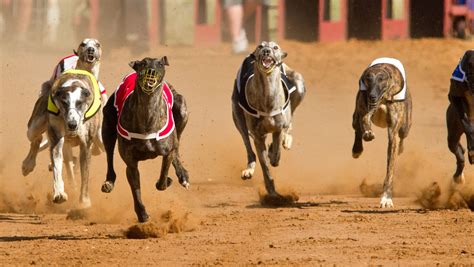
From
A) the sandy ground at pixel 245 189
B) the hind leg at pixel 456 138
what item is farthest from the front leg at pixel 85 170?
the hind leg at pixel 456 138

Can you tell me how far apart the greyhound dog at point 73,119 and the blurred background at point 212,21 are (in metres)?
12.3

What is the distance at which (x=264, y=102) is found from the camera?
13664mm

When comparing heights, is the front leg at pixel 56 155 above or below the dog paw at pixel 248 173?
above

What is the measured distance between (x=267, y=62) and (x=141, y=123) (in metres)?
2.46

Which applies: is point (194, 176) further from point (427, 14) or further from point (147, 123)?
point (427, 14)

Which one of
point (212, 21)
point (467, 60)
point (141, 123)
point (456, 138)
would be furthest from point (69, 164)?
point (212, 21)

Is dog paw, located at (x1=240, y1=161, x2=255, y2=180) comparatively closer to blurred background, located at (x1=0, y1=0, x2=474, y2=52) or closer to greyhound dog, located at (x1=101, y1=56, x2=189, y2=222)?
greyhound dog, located at (x1=101, y1=56, x2=189, y2=222)

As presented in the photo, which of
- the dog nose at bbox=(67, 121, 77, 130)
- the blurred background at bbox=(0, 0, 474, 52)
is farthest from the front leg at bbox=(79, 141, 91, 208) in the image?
the blurred background at bbox=(0, 0, 474, 52)

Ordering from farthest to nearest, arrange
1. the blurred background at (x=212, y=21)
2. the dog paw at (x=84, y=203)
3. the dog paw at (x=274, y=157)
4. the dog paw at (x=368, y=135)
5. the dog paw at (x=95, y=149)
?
the blurred background at (x=212, y=21)
the dog paw at (x=274, y=157)
the dog paw at (x=95, y=149)
the dog paw at (x=368, y=135)
the dog paw at (x=84, y=203)

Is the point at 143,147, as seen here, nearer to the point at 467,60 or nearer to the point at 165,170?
the point at 165,170

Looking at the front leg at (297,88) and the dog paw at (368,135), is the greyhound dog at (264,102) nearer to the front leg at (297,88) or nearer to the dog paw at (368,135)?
the front leg at (297,88)

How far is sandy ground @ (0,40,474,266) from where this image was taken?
1069cm

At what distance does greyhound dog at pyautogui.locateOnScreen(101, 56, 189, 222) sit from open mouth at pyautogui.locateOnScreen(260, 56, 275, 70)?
177 cm

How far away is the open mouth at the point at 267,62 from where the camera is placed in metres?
13.4
